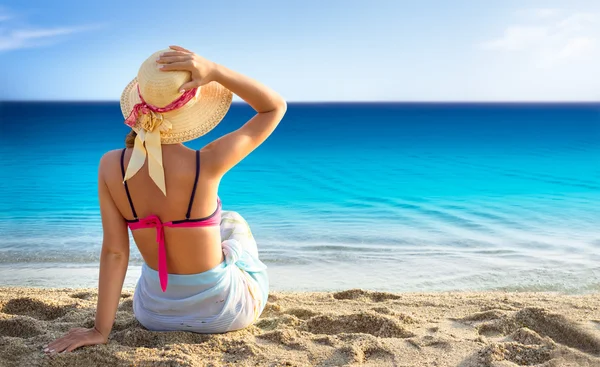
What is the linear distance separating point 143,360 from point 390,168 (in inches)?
487

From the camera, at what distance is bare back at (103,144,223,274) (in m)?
2.28

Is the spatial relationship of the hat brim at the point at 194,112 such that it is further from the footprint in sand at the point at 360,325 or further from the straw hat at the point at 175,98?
the footprint in sand at the point at 360,325

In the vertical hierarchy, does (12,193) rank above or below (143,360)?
below

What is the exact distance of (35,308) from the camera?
3.01 m

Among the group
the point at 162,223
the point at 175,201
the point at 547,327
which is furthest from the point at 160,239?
the point at 547,327

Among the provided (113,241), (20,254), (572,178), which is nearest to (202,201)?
(113,241)

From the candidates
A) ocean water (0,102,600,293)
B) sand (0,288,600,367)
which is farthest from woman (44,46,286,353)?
ocean water (0,102,600,293)

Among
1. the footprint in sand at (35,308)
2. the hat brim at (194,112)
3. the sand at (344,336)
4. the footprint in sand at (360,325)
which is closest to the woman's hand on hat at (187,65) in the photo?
the hat brim at (194,112)

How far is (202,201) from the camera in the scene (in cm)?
233

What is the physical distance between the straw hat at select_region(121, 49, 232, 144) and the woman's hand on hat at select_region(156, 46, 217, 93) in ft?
0.07

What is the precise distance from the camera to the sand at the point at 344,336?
7.68 ft

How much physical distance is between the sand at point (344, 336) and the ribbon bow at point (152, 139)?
27.2 inches

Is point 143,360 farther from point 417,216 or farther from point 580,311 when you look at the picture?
point 417,216

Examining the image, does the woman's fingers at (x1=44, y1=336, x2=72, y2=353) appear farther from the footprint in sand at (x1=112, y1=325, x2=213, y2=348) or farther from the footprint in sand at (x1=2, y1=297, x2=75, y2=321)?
the footprint in sand at (x1=2, y1=297, x2=75, y2=321)
